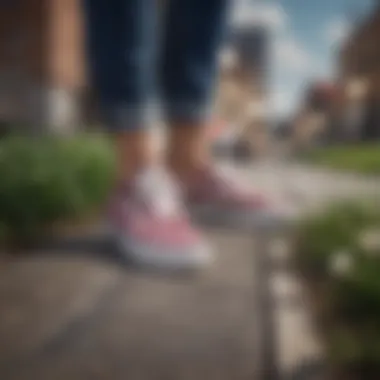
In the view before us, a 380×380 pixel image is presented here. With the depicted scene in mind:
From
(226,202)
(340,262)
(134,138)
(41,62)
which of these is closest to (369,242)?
(340,262)

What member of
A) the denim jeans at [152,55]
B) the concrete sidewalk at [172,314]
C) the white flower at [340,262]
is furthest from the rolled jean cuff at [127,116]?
the white flower at [340,262]

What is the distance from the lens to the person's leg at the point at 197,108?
0.69 meters

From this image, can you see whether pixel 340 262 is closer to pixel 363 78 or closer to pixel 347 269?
pixel 347 269

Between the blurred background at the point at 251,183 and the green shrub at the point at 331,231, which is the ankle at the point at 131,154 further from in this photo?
the green shrub at the point at 331,231

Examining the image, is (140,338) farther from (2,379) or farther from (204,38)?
(204,38)

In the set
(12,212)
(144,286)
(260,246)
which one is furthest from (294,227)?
(12,212)

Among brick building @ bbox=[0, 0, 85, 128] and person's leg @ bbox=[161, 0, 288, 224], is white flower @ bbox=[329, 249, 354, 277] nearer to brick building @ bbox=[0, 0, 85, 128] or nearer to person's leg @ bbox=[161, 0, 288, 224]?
person's leg @ bbox=[161, 0, 288, 224]

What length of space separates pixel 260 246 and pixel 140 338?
0.14m

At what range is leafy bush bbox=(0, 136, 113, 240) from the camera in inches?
27.6

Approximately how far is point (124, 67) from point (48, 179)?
0.13 meters

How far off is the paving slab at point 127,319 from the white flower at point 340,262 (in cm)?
8

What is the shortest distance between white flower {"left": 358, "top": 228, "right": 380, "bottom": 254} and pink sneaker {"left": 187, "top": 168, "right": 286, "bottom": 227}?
8 cm

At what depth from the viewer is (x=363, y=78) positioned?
69 centimetres

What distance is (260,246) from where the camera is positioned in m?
0.72
